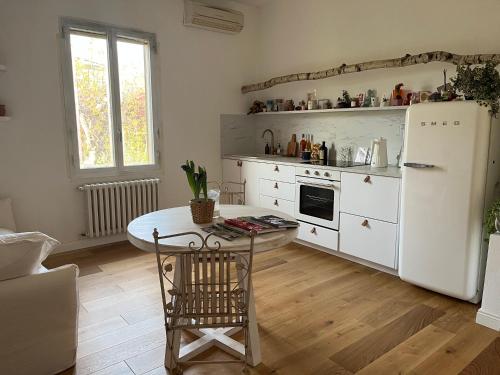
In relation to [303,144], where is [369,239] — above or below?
below

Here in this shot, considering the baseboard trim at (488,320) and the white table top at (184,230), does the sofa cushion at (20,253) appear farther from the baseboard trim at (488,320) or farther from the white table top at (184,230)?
the baseboard trim at (488,320)

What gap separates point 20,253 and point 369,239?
2.68 m

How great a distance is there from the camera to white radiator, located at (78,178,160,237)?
3832mm

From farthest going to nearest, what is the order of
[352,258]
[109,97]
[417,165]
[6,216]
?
[109,97], [352,258], [6,216], [417,165]

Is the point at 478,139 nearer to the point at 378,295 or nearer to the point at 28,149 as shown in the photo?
the point at 378,295

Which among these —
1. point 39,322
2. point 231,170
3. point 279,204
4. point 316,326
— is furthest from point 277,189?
point 39,322

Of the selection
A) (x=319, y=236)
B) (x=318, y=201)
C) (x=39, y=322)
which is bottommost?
(x=319, y=236)

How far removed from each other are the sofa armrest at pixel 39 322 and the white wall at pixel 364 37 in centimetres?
325

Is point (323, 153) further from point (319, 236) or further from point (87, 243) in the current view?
point (87, 243)

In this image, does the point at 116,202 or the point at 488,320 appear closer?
the point at 488,320

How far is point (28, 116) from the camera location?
346cm

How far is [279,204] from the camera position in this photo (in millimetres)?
4172

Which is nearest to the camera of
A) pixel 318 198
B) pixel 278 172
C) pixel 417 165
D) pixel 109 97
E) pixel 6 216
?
pixel 417 165

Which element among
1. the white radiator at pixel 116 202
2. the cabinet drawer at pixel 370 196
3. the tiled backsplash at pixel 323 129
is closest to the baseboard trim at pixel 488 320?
the cabinet drawer at pixel 370 196
